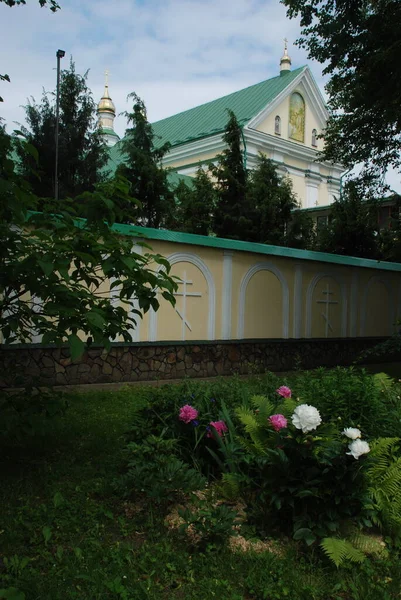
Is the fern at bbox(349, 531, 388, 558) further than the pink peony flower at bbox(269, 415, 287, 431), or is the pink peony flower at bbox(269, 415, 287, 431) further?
the pink peony flower at bbox(269, 415, 287, 431)

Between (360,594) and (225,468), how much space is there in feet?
4.84

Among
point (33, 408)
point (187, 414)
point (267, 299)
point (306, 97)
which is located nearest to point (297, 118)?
point (306, 97)

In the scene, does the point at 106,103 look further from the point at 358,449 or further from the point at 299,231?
the point at 358,449

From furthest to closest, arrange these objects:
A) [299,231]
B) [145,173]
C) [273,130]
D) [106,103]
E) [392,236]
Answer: [106,103], [273,130], [299,231], [145,173], [392,236]

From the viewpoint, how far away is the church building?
32.2 m

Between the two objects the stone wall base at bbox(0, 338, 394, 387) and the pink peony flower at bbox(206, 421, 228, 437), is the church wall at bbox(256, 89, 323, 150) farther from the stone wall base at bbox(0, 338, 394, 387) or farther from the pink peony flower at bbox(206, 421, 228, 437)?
the pink peony flower at bbox(206, 421, 228, 437)

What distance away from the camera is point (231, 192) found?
17.7 meters

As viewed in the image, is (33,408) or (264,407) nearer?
(33,408)

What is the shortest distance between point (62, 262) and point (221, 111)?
107 ft

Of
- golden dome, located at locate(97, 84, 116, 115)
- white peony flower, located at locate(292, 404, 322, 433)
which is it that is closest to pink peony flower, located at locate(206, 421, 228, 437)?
white peony flower, located at locate(292, 404, 322, 433)

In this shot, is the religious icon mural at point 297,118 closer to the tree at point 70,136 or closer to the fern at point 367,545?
the tree at point 70,136

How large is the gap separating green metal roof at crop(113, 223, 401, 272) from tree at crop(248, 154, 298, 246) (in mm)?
4730

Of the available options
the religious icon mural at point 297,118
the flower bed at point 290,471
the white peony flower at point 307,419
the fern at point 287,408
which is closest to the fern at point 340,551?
the flower bed at point 290,471

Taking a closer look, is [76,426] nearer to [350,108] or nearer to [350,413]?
[350,413]
